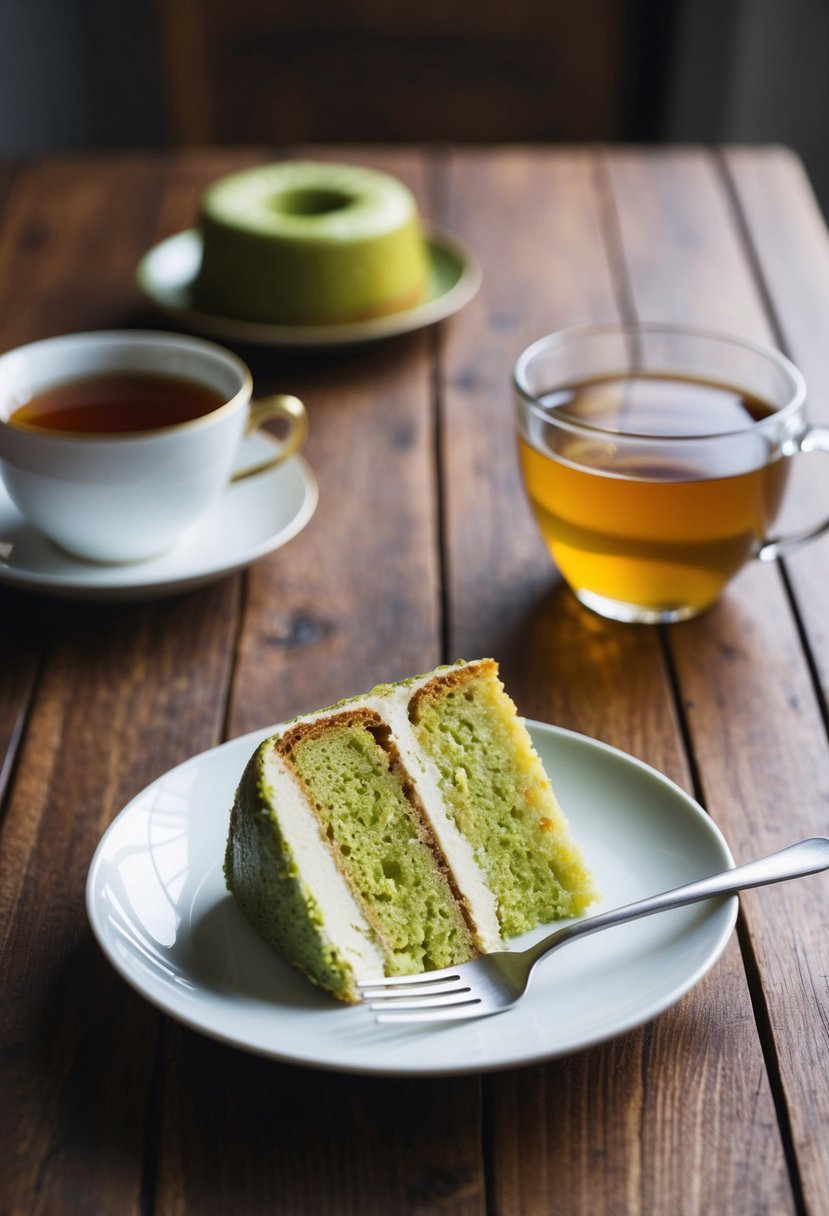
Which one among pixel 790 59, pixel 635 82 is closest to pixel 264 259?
pixel 790 59

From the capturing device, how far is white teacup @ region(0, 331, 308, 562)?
1.21 meters

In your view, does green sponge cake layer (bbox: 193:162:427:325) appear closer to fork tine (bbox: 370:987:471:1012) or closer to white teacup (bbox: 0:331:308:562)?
white teacup (bbox: 0:331:308:562)

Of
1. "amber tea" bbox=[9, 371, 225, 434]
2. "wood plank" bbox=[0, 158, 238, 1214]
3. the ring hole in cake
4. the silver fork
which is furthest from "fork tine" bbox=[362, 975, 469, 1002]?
the ring hole in cake

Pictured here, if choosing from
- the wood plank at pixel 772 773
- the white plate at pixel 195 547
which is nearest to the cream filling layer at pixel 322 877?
the wood plank at pixel 772 773

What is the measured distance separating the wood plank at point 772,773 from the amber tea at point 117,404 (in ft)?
1.72

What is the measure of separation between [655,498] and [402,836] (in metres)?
0.40

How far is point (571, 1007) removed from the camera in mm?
782

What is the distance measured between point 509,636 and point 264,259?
731 millimetres

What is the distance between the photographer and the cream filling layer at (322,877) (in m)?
0.82

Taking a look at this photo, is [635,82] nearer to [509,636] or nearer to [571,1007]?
[509,636]

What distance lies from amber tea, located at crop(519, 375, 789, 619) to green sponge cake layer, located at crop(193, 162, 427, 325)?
1.82 feet

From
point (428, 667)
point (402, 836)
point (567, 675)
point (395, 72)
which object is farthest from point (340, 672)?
point (395, 72)

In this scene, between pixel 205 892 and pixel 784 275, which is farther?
pixel 784 275

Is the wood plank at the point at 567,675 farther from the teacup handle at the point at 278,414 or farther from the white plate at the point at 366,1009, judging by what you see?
the teacup handle at the point at 278,414
